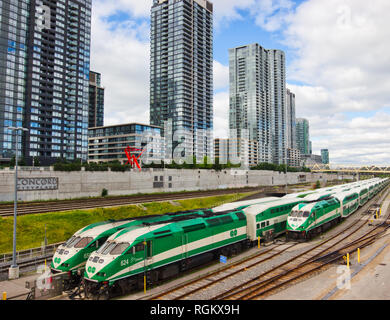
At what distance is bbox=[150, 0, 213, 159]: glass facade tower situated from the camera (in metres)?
162

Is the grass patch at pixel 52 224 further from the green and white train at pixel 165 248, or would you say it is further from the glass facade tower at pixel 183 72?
the glass facade tower at pixel 183 72

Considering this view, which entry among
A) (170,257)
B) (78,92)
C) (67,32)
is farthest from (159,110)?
(170,257)

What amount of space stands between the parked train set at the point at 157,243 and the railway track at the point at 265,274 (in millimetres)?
1791

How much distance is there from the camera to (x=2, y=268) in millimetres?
24438

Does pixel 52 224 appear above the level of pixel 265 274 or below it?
above

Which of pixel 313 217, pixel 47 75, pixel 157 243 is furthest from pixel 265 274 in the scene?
pixel 47 75

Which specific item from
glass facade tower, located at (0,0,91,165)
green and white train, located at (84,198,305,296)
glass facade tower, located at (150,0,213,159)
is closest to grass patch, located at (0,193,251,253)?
green and white train, located at (84,198,305,296)

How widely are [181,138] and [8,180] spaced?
11279cm

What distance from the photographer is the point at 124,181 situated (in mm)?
70125

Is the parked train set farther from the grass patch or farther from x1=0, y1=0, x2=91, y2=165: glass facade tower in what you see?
x1=0, y1=0, x2=91, y2=165: glass facade tower

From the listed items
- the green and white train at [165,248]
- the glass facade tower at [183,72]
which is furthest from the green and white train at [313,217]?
the glass facade tower at [183,72]

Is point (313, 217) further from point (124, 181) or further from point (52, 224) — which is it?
point (124, 181)

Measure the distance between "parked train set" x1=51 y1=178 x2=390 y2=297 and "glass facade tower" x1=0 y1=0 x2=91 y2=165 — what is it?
10977cm

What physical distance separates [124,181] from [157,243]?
2065 inches
